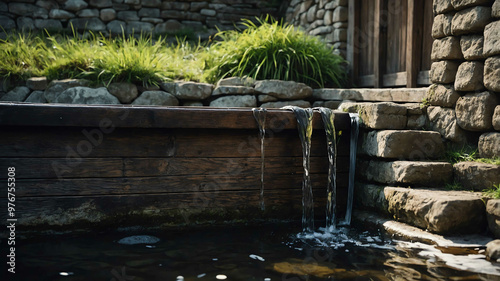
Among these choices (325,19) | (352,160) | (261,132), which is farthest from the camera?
(325,19)

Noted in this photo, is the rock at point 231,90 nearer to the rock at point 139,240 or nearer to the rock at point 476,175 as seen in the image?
the rock at point 139,240

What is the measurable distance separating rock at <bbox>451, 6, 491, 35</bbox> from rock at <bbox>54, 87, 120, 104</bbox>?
377 centimetres

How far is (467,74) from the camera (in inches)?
138

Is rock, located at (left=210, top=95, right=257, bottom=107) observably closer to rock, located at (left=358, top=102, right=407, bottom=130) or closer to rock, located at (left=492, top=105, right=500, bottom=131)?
rock, located at (left=358, top=102, right=407, bottom=130)

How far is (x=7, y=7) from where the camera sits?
8.09 m

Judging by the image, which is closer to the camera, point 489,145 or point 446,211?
point 446,211

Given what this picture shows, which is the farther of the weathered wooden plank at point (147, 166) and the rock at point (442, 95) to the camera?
the rock at point (442, 95)

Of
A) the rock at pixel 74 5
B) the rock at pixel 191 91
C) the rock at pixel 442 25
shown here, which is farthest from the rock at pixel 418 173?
the rock at pixel 74 5

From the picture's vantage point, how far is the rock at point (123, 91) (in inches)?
209

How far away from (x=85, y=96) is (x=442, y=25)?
3.95 m

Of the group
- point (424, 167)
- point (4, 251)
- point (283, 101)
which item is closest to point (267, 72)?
point (283, 101)

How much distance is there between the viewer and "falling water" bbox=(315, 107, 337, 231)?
3734 mm

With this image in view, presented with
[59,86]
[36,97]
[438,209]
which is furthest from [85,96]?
[438,209]

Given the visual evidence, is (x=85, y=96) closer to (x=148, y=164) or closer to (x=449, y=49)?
(x=148, y=164)
